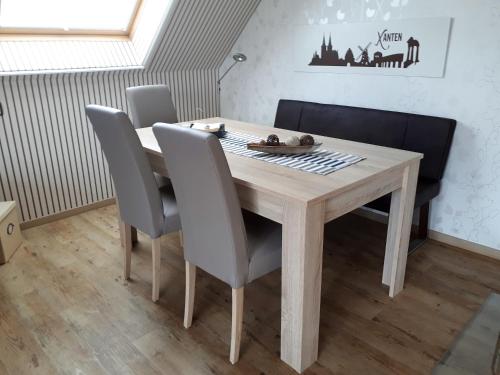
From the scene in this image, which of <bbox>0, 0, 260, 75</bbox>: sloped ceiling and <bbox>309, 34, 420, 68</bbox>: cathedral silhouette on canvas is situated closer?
<bbox>309, 34, 420, 68</bbox>: cathedral silhouette on canvas

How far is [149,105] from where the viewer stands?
112 inches

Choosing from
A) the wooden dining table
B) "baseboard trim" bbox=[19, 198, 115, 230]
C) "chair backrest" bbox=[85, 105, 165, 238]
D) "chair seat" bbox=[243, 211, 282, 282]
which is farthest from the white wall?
"baseboard trim" bbox=[19, 198, 115, 230]

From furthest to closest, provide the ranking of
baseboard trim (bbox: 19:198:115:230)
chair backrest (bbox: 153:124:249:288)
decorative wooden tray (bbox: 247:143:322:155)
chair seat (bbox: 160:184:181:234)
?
baseboard trim (bbox: 19:198:115:230)
chair seat (bbox: 160:184:181:234)
decorative wooden tray (bbox: 247:143:322:155)
chair backrest (bbox: 153:124:249:288)

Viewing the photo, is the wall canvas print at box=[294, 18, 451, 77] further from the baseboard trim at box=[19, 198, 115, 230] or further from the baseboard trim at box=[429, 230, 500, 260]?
the baseboard trim at box=[19, 198, 115, 230]

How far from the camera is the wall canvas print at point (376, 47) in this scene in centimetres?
248

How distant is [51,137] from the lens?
9.87 ft

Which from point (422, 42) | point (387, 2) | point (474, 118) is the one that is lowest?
point (474, 118)

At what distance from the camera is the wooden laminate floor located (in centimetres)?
174

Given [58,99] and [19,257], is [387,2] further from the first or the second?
[19,257]

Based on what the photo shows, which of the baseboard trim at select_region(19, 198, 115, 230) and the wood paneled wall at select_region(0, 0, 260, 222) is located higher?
the wood paneled wall at select_region(0, 0, 260, 222)

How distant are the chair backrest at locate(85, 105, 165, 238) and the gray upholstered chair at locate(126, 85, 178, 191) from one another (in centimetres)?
54

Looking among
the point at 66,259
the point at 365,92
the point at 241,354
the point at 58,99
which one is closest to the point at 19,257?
the point at 66,259

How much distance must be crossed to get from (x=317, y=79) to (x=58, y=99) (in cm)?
193

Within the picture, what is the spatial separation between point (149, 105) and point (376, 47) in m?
1.59
